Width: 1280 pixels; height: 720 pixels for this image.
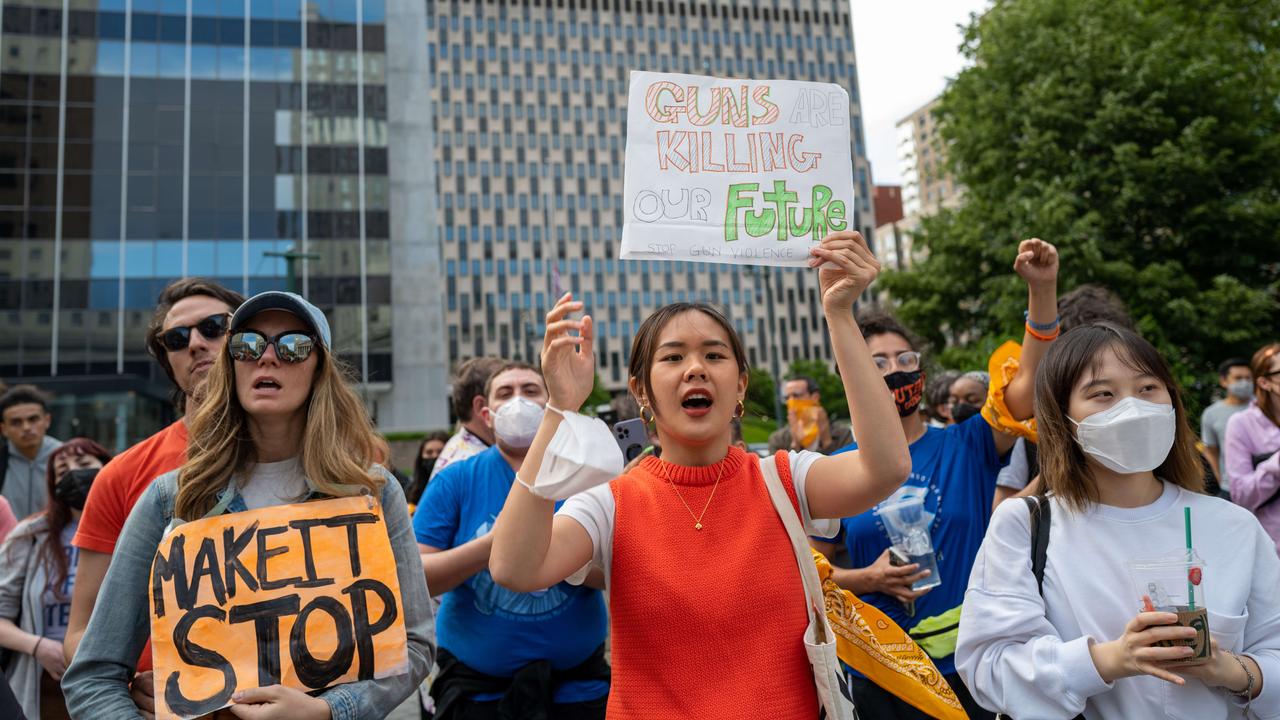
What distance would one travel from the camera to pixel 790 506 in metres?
2.35

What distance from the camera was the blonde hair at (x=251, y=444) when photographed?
2412 millimetres

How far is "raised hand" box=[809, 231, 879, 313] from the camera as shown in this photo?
2.30 meters

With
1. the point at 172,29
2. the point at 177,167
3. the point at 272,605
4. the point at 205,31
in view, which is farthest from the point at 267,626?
the point at 172,29

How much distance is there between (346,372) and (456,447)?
1852 millimetres

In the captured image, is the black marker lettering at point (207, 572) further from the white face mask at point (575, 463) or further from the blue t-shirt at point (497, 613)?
the blue t-shirt at point (497, 613)

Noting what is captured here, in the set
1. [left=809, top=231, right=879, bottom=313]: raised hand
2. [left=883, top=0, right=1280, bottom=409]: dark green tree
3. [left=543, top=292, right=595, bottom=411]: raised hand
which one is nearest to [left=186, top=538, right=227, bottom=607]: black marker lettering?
[left=543, top=292, right=595, bottom=411]: raised hand

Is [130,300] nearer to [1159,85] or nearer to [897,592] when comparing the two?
[1159,85]

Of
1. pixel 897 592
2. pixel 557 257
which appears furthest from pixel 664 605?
pixel 557 257

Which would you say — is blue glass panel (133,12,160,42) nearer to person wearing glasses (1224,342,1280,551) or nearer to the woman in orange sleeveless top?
person wearing glasses (1224,342,1280,551)

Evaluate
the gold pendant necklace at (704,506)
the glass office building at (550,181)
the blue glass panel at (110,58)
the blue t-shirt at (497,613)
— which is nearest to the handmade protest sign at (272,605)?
the gold pendant necklace at (704,506)

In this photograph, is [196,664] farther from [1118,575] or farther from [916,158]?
[916,158]

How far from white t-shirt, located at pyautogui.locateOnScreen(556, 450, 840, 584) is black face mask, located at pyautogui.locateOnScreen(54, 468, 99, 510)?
2876 mm

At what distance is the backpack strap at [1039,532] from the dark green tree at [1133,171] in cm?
1462

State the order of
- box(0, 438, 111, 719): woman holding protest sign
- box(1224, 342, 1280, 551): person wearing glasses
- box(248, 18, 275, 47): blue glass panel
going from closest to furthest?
box(0, 438, 111, 719): woman holding protest sign < box(1224, 342, 1280, 551): person wearing glasses < box(248, 18, 275, 47): blue glass panel
